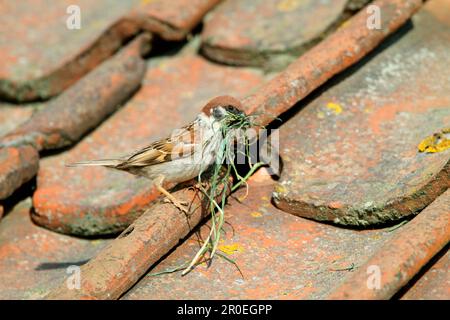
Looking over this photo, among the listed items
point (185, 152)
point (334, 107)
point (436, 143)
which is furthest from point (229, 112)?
point (436, 143)

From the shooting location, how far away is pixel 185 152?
4668mm

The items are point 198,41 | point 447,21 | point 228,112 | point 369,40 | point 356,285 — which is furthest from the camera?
point 198,41

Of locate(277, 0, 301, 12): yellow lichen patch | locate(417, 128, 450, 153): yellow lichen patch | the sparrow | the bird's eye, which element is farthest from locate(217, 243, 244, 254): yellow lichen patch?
locate(277, 0, 301, 12): yellow lichen patch

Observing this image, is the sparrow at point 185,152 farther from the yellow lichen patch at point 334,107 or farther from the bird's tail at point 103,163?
the yellow lichen patch at point 334,107

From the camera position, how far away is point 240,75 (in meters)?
5.59

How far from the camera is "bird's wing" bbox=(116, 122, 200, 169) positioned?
4.68m

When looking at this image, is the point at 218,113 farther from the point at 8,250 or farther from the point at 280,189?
the point at 8,250

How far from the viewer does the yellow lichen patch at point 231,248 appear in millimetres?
3809

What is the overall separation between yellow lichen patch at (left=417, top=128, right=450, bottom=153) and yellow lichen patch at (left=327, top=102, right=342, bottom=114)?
655 mm

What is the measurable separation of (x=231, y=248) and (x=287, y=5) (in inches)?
104

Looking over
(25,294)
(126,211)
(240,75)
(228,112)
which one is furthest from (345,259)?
(240,75)

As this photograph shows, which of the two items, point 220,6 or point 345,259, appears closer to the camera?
point 345,259
